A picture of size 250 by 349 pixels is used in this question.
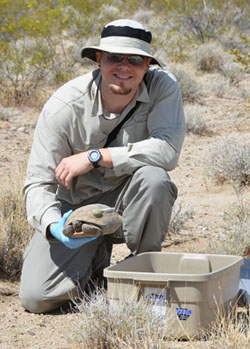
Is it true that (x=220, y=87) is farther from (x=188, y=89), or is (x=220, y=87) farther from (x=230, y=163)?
(x=230, y=163)

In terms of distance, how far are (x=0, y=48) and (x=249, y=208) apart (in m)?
5.76

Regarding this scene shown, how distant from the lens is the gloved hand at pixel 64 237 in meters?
3.04

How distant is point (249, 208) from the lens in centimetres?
492

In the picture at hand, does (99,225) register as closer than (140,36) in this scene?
Yes

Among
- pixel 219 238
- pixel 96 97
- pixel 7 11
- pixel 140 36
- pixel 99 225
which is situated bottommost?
pixel 219 238

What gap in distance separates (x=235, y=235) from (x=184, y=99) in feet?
18.0

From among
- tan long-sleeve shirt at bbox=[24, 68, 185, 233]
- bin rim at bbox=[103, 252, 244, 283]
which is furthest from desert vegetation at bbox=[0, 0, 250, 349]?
tan long-sleeve shirt at bbox=[24, 68, 185, 233]

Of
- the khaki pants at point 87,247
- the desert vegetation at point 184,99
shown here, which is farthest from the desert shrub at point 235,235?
the khaki pants at point 87,247

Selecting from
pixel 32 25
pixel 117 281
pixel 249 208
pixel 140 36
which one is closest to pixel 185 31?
pixel 32 25

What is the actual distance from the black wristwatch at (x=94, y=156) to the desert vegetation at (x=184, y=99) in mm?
765

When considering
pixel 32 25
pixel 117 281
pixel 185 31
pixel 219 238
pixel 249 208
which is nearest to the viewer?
pixel 117 281

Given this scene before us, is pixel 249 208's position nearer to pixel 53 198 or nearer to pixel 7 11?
pixel 53 198

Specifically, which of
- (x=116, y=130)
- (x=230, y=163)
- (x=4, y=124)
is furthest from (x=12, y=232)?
(x=4, y=124)

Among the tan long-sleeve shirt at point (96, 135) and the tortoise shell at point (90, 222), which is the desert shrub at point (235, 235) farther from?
the tortoise shell at point (90, 222)
